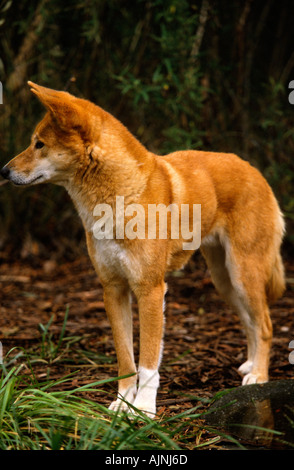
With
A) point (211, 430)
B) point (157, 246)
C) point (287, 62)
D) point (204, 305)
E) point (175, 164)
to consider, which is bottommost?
point (204, 305)

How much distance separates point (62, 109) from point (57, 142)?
186 millimetres

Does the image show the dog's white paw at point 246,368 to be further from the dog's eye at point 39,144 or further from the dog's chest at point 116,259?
the dog's eye at point 39,144

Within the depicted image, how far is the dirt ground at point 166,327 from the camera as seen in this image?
3783mm

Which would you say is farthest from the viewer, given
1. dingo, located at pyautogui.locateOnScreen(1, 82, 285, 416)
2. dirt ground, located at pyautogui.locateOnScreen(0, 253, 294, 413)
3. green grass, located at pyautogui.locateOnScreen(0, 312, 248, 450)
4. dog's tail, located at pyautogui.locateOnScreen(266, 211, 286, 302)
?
dog's tail, located at pyautogui.locateOnScreen(266, 211, 286, 302)

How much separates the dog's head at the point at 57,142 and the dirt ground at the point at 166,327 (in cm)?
124

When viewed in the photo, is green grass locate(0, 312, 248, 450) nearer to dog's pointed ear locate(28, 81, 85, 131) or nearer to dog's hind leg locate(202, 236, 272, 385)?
dog's hind leg locate(202, 236, 272, 385)

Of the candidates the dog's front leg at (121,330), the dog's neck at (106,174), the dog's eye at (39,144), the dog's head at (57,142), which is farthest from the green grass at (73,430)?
the dog's eye at (39,144)

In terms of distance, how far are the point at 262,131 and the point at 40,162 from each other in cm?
426

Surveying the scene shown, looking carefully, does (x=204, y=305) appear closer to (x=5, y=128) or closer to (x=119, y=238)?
(x=119, y=238)

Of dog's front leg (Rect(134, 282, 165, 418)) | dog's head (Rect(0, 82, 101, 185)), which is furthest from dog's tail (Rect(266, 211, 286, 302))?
dog's head (Rect(0, 82, 101, 185))

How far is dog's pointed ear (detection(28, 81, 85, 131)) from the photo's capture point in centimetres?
302

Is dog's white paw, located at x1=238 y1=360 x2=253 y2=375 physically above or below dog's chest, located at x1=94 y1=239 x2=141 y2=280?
below
